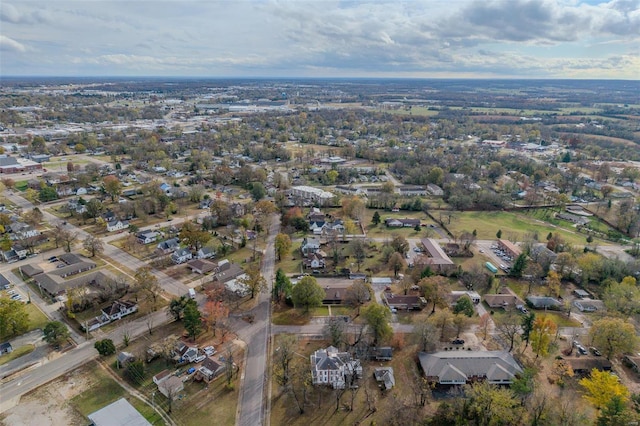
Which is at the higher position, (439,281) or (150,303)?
(439,281)

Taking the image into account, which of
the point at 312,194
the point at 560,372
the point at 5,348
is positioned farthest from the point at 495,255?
the point at 5,348

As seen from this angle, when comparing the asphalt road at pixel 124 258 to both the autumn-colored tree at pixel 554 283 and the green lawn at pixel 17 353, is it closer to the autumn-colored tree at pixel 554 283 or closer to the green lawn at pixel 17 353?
the green lawn at pixel 17 353

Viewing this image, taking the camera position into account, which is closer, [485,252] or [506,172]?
[485,252]

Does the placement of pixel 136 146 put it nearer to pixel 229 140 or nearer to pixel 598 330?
pixel 229 140

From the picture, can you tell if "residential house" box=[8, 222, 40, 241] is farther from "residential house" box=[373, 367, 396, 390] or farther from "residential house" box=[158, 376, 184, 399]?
"residential house" box=[373, 367, 396, 390]

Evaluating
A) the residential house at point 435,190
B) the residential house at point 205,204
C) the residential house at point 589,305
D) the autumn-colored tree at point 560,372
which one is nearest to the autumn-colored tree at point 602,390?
the autumn-colored tree at point 560,372

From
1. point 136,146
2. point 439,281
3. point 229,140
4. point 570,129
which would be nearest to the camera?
point 439,281

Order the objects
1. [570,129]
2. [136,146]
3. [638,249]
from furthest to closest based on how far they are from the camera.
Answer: [570,129], [136,146], [638,249]

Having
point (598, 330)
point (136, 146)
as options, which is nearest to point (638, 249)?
point (598, 330)
